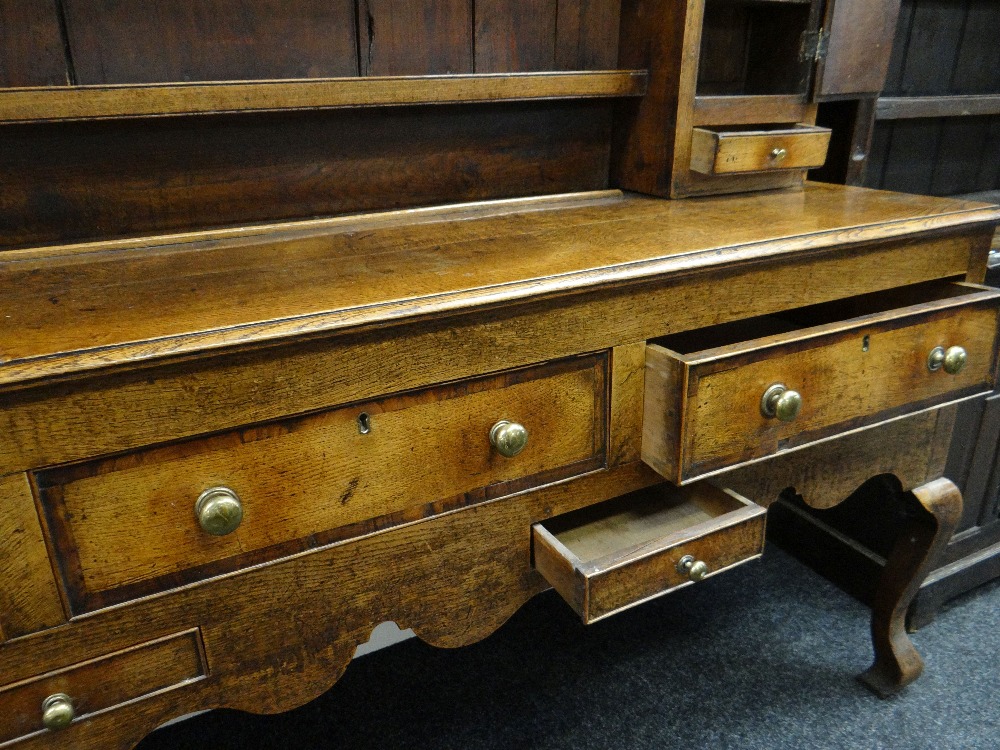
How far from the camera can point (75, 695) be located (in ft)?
2.04

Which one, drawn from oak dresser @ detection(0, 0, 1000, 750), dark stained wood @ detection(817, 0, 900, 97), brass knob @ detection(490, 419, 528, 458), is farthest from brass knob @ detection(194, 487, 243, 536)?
dark stained wood @ detection(817, 0, 900, 97)

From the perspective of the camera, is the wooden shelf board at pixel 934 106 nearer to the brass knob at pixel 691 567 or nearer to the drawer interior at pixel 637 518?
the drawer interior at pixel 637 518

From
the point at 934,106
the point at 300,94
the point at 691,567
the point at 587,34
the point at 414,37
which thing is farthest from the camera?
the point at 934,106

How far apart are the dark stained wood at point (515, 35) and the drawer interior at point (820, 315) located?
1.48ft

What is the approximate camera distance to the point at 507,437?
72 centimetres

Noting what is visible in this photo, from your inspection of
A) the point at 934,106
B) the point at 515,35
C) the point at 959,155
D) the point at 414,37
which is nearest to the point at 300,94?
the point at 414,37

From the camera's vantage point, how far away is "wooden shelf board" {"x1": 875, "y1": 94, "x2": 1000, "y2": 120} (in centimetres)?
144

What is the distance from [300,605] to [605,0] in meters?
0.94

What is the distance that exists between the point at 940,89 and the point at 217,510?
5.46 feet

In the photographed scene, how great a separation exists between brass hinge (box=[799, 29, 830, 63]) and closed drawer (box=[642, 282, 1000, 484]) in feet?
1.29

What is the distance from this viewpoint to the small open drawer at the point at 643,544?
757 millimetres

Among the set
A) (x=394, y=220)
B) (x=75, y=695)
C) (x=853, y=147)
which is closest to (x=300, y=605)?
(x=75, y=695)

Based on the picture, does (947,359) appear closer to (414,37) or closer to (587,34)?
(587,34)

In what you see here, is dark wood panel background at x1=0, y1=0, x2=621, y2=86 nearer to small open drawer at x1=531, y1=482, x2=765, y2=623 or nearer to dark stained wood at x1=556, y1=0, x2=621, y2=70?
dark stained wood at x1=556, y1=0, x2=621, y2=70
